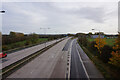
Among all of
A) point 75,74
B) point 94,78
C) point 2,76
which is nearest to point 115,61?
point 94,78

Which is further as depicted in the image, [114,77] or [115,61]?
[115,61]

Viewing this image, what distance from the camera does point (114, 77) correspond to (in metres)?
10.7

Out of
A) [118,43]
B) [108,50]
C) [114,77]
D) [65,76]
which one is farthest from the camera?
[108,50]

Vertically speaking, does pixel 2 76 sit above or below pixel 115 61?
below

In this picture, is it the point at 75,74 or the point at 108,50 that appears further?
the point at 108,50

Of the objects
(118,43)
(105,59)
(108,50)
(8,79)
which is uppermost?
(118,43)

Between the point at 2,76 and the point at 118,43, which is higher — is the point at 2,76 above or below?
below

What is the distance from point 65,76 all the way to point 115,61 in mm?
7323

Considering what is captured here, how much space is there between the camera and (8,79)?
1082 cm

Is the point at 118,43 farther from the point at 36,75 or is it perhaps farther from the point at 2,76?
the point at 2,76

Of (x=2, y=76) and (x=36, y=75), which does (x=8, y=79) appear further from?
(x=36, y=75)

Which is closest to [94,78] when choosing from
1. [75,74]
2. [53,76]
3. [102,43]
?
[75,74]

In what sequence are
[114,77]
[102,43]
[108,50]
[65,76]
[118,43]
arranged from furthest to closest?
[102,43] < [108,50] < [118,43] < [65,76] < [114,77]

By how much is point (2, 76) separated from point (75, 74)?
10.2 m
